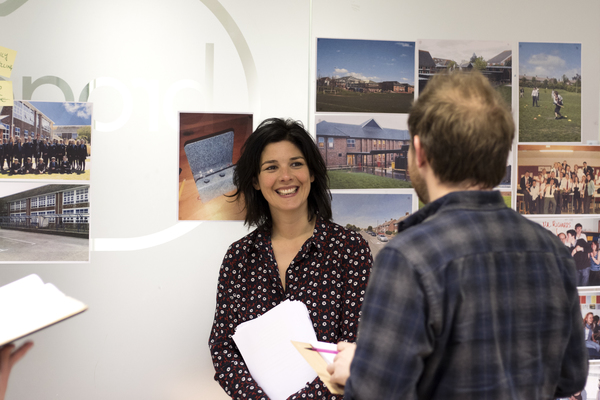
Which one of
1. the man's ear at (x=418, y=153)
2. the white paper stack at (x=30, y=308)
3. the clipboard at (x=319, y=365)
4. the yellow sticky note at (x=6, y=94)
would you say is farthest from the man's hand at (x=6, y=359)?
the yellow sticky note at (x=6, y=94)

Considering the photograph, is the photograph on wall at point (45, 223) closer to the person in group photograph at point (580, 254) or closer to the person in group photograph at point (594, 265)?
the person in group photograph at point (580, 254)

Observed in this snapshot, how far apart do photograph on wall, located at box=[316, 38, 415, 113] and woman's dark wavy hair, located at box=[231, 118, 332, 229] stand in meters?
0.24

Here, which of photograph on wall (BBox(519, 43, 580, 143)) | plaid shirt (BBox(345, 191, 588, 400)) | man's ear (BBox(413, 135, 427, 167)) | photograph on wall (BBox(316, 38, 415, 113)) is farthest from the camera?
photograph on wall (BBox(519, 43, 580, 143))

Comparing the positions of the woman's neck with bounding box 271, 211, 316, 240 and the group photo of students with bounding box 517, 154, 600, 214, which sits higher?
the group photo of students with bounding box 517, 154, 600, 214

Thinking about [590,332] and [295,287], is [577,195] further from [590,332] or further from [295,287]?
[295,287]

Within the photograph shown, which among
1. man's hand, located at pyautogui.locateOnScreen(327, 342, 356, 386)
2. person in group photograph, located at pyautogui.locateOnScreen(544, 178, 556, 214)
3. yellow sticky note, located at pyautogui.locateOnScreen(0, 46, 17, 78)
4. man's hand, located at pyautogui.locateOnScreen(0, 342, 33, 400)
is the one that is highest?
yellow sticky note, located at pyautogui.locateOnScreen(0, 46, 17, 78)

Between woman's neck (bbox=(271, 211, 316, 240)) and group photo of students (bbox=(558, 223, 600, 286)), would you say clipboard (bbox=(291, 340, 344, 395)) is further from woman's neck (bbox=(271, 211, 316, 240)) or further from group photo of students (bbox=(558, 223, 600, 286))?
group photo of students (bbox=(558, 223, 600, 286))

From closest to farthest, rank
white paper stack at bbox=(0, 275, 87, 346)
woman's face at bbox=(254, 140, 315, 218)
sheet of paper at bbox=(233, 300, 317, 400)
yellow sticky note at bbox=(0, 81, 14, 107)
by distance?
1. white paper stack at bbox=(0, 275, 87, 346)
2. sheet of paper at bbox=(233, 300, 317, 400)
3. woman's face at bbox=(254, 140, 315, 218)
4. yellow sticky note at bbox=(0, 81, 14, 107)

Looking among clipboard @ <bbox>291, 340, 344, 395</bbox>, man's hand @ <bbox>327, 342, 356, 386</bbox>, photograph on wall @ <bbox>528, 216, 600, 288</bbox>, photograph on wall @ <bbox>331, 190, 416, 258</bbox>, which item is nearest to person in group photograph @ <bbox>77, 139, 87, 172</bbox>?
photograph on wall @ <bbox>331, 190, 416, 258</bbox>

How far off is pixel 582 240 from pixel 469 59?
112cm

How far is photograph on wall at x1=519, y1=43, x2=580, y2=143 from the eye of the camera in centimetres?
239

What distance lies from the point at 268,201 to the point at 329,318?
0.58 meters

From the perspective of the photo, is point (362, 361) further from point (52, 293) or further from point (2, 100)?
point (2, 100)

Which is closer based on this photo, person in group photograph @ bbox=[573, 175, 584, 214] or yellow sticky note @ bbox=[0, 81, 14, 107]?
yellow sticky note @ bbox=[0, 81, 14, 107]
